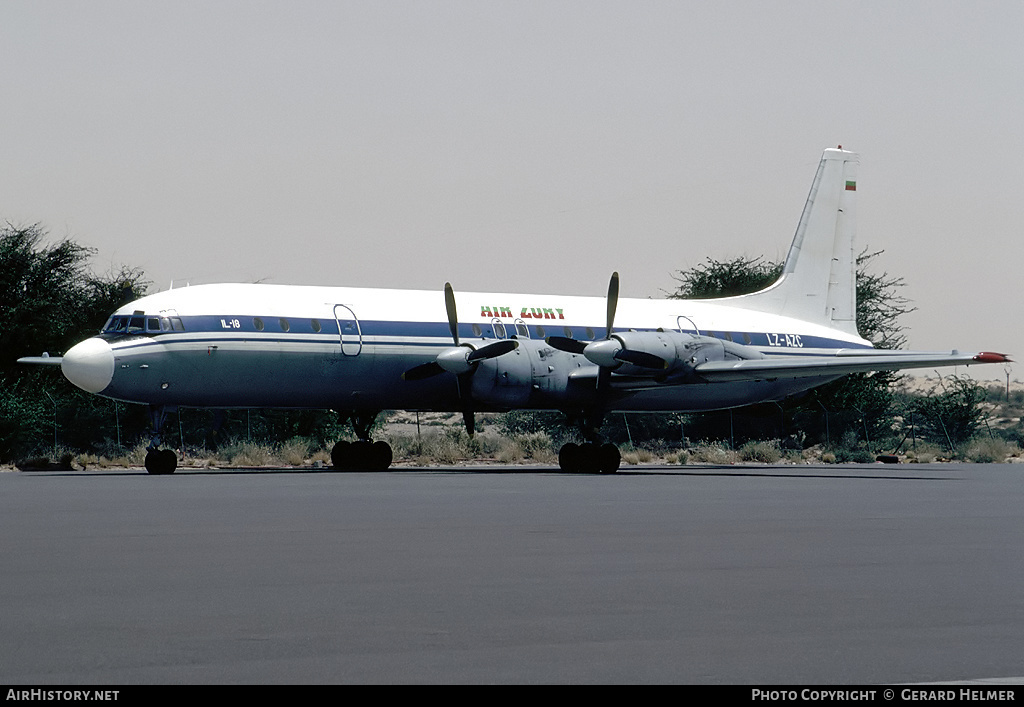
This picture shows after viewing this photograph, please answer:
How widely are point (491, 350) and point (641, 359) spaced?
3.61m

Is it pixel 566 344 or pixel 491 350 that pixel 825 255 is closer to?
pixel 566 344

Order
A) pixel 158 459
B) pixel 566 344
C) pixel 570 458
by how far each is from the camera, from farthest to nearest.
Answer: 1. pixel 570 458
2. pixel 566 344
3. pixel 158 459

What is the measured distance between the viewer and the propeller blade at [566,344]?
33344 mm

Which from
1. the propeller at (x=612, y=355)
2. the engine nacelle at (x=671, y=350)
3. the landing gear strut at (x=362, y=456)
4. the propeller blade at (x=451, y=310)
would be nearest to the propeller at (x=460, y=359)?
the propeller blade at (x=451, y=310)

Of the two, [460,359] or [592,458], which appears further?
[592,458]

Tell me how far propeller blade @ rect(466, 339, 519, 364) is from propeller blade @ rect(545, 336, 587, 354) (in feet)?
3.32

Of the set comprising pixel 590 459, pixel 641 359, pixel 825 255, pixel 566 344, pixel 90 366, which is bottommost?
pixel 590 459

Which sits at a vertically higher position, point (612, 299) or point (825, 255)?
point (825, 255)

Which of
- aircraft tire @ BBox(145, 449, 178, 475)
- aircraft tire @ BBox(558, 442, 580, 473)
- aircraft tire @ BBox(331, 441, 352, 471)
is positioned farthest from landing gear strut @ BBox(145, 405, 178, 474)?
aircraft tire @ BBox(558, 442, 580, 473)

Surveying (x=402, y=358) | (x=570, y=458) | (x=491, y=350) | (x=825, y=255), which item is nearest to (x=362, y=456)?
(x=402, y=358)

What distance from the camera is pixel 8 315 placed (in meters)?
42.4

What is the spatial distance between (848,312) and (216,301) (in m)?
22.5

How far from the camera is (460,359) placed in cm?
3266
